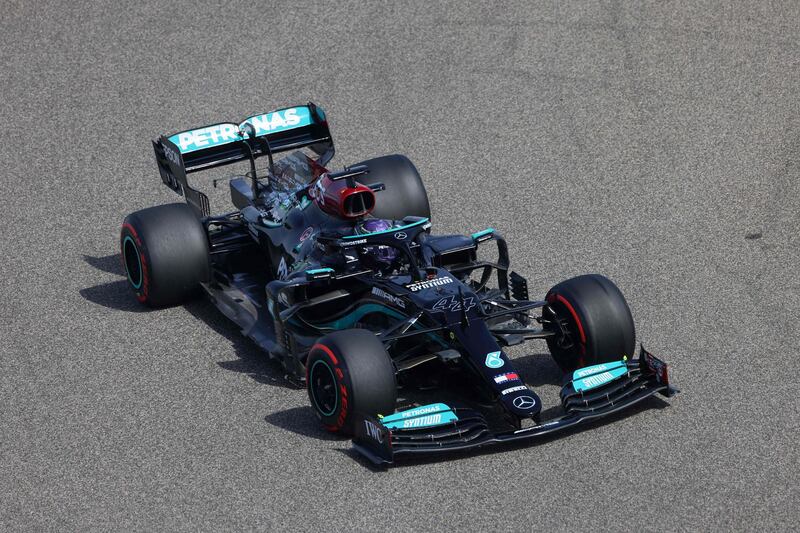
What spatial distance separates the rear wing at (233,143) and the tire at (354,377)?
3806 millimetres

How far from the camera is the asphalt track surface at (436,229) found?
9234mm

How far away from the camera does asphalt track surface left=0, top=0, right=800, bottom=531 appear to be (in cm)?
923

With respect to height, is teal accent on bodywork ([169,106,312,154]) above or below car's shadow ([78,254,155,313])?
above

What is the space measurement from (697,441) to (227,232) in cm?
566

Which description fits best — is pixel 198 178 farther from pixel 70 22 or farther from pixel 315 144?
pixel 70 22

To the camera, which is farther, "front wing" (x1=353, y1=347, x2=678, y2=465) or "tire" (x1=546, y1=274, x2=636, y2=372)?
"tire" (x1=546, y1=274, x2=636, y2=372)

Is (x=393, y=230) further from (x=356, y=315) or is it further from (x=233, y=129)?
(x=233, y=129)

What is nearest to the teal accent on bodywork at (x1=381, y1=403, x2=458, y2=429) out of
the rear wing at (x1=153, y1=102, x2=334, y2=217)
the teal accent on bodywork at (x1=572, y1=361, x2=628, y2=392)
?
the teal accent on bodywork at (x1=572, y1=361, x2=628, y2=392)

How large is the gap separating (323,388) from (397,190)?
389 cm

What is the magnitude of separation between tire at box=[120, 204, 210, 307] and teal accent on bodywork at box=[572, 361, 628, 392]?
168 inches

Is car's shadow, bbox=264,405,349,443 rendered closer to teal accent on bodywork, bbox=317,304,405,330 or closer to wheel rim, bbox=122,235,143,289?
teal accent on bodywork, bbox=317,304,405,330

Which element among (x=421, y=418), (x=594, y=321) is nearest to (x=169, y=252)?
(x=421, y=418)

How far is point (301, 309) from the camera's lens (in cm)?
1128

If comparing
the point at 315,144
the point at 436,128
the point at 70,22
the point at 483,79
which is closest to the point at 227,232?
the point at 315,144
